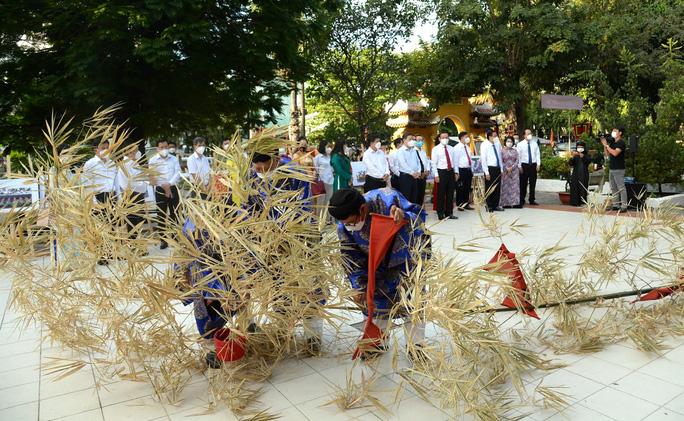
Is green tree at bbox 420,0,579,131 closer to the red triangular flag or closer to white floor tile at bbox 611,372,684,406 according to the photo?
the red triangular flag

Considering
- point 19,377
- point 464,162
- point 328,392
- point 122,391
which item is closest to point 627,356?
point 328,392

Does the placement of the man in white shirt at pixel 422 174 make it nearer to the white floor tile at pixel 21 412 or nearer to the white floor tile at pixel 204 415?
the white floor tile at pixel 204 415

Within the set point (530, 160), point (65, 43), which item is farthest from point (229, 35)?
point (530, 160)

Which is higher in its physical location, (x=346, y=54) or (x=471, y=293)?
(x=346, y=54)

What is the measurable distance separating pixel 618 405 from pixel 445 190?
7.05 m

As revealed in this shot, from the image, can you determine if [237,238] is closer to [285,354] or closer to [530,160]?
[285,354]

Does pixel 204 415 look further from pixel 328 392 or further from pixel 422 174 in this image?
pixel 422 174

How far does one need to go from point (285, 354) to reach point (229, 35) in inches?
323

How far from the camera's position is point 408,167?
9.59 meters

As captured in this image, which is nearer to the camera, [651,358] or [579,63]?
[651,358]

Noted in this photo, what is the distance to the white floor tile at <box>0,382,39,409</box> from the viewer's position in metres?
3.00

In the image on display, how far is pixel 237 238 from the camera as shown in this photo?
2.48 m

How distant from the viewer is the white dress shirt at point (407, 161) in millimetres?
9555

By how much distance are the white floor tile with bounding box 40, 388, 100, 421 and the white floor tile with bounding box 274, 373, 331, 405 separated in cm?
107
